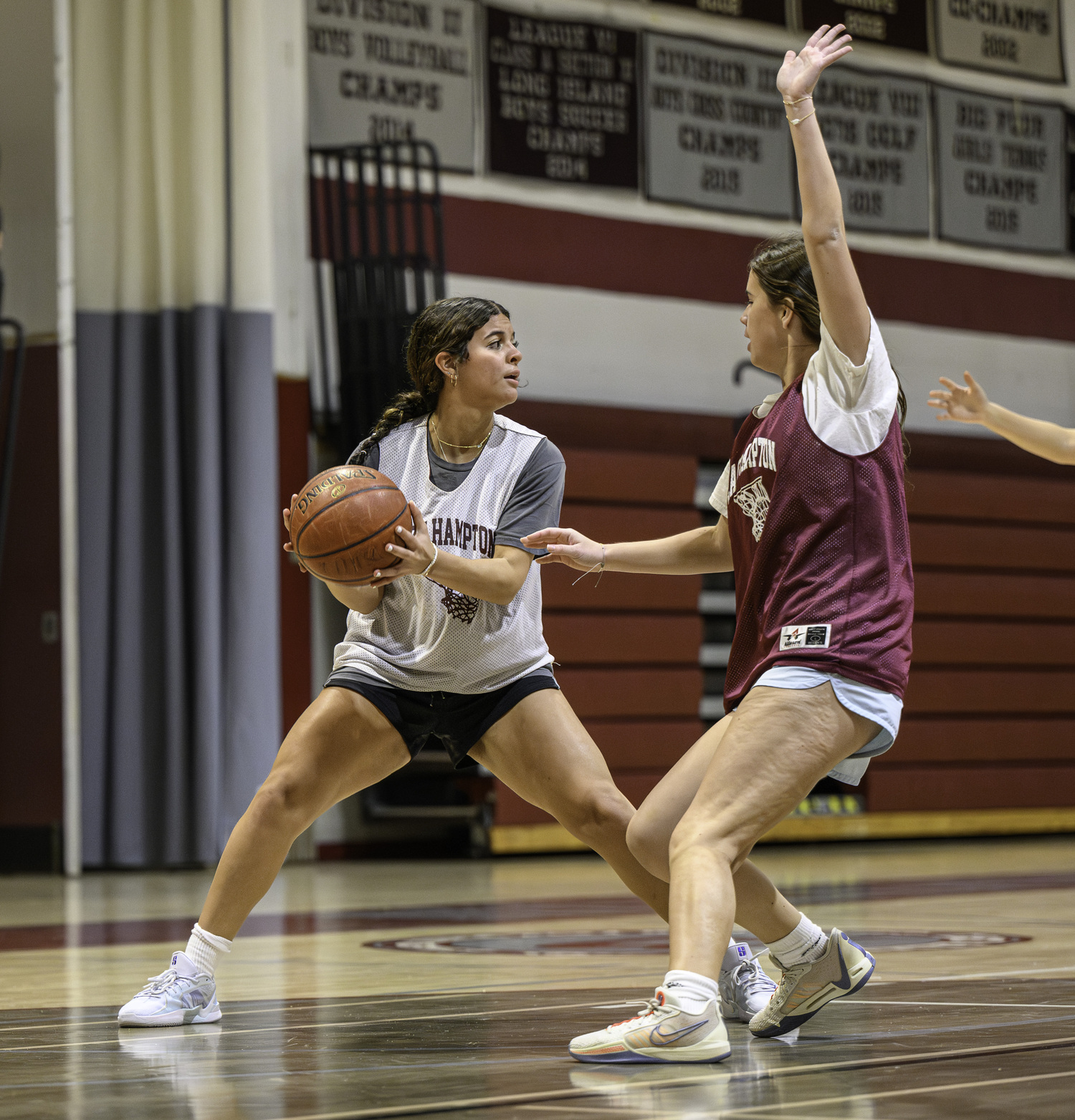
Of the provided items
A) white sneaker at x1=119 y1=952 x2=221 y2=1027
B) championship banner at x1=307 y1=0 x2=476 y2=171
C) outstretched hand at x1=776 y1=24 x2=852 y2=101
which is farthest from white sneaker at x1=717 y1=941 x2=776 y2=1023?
championship banner at x1=307 y1=0 x2=476 y2=171

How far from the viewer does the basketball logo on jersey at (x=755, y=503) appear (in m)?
2.80

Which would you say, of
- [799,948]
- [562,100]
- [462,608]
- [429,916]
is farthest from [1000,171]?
[799,948]

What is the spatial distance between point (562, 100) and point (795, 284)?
7.14 meters

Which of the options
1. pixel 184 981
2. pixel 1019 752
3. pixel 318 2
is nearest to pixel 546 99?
pixel 318 2

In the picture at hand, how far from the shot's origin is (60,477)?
8172 mm

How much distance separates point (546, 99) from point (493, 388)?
21.8ft

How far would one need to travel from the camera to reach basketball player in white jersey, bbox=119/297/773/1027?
10.5 feet

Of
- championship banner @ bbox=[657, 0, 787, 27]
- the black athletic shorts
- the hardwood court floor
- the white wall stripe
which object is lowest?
the hardwood court floor

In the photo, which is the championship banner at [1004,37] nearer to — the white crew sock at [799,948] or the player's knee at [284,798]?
the player's knee at [284,798]

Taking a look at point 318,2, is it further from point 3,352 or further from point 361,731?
point 361,731

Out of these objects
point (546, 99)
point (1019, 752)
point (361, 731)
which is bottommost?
point (1019, 752)

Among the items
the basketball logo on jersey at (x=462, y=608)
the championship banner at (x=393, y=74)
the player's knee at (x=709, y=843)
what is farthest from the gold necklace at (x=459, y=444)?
the championship banner at (x=393, y=74)

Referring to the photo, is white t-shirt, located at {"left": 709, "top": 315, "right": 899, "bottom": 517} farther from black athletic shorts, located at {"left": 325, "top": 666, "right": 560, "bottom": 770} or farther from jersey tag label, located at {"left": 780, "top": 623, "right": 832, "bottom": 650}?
black athletic shorts, located at {"left": 325, "top": 666, "right": 560, "bottom": 770}

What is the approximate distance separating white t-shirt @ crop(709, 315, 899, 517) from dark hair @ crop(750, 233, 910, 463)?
0.44 feet
